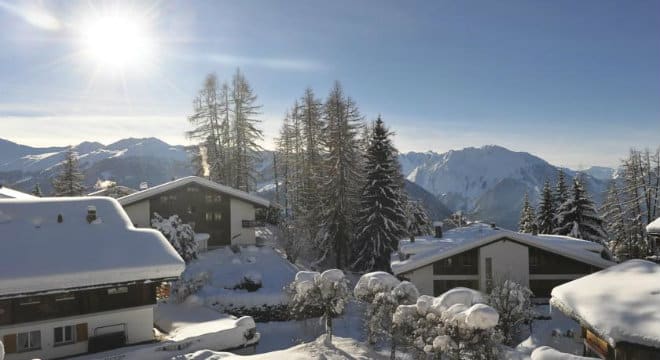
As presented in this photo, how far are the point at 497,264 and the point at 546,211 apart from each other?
16.4 metres

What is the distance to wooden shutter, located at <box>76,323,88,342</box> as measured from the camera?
1552cm

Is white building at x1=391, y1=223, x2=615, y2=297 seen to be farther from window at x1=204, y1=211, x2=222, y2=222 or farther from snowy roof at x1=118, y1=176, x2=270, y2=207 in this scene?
window at x1=204, y1=211, x2=222, y2=222

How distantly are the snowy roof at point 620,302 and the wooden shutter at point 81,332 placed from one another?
15.3m

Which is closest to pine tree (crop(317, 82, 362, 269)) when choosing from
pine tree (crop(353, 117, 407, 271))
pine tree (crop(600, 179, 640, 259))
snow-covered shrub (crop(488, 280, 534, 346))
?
pine tree (crop(353, 117, 407, 271))

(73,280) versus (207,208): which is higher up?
(207,208)

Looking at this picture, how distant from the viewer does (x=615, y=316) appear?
9359 millimetres

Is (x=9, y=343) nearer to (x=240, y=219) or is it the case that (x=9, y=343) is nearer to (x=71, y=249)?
(x=71, y=249)

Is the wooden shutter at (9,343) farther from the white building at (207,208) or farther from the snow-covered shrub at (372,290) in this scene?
the white building at (207,208)

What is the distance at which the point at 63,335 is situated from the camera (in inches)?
604

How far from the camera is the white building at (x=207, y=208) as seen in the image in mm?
32188

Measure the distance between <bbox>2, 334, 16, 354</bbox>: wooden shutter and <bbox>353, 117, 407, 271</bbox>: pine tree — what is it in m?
23.2

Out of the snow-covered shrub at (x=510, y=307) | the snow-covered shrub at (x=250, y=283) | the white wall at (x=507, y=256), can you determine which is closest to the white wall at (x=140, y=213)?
the snow-covered shrub at (x=250, y=283)

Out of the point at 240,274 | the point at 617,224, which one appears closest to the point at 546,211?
the point at 617,224

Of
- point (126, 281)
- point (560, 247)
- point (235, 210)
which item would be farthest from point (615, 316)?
point (235, 210)
